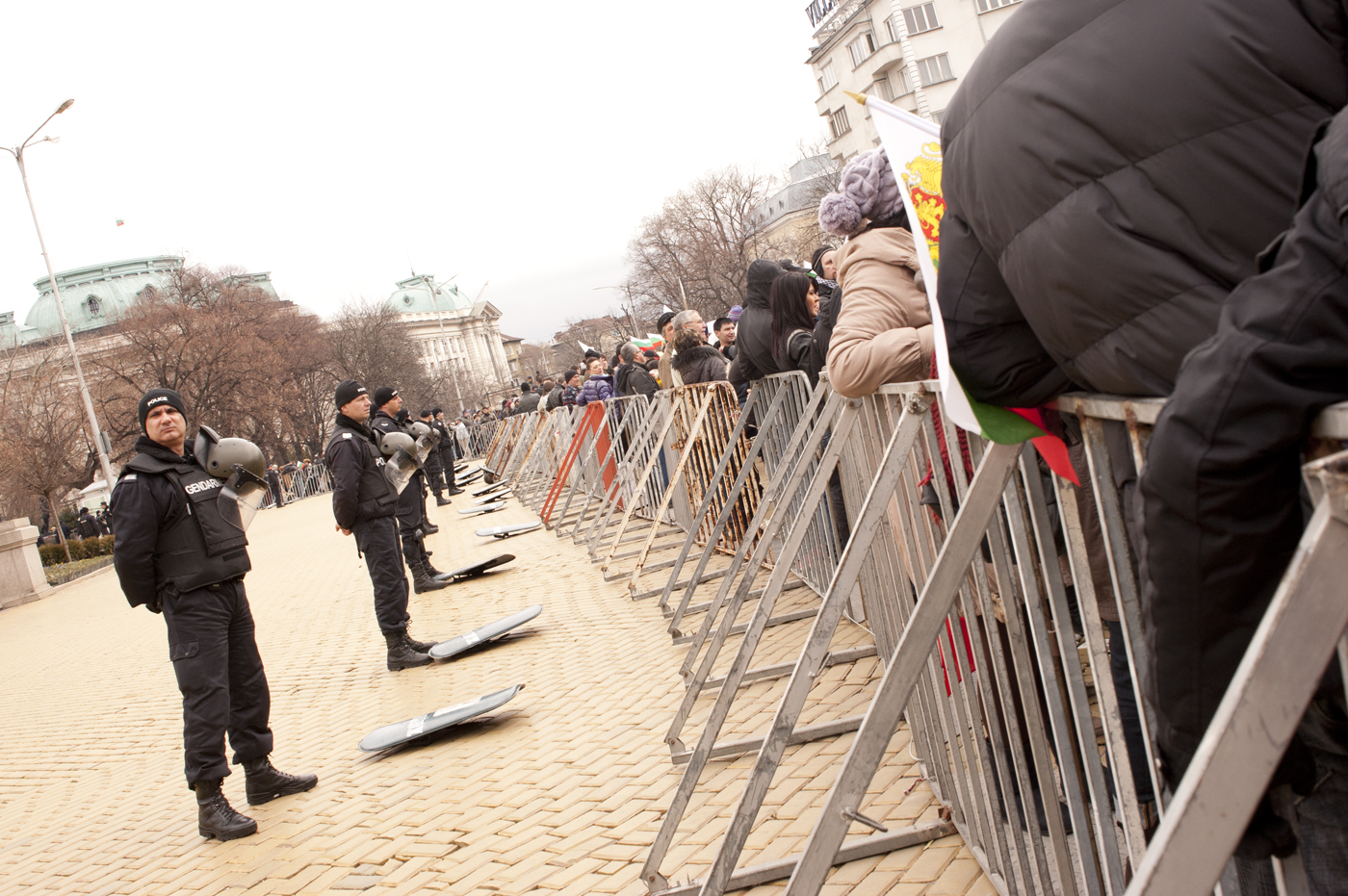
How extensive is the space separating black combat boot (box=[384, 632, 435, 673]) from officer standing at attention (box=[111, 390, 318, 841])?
2250mm

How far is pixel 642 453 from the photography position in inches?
496

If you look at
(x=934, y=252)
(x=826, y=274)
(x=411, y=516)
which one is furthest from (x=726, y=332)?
(x=934, y=252)

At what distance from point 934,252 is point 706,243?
5932 centimetres

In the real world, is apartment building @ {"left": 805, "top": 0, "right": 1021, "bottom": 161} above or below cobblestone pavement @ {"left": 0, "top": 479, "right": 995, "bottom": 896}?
above

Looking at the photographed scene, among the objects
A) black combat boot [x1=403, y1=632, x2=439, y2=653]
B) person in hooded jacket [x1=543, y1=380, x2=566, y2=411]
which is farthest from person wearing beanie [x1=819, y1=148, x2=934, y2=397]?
person in hooded jacket [x1=543, y1=380, x2=566, y2=411]

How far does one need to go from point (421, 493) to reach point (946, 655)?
33.4 feet

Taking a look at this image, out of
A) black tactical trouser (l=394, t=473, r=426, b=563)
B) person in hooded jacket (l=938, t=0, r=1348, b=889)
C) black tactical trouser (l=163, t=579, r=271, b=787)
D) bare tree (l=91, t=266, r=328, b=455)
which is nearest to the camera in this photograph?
person in hooded jacket (l=938, t=0, r=1348, b=889)

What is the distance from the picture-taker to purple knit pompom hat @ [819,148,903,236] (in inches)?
137

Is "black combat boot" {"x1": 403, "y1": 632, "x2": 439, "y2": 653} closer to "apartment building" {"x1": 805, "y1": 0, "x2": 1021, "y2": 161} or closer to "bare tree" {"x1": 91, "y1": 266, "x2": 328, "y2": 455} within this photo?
"bare tree" {"x1": 91, "y1": 266, "x2": 328, "y2": 455}

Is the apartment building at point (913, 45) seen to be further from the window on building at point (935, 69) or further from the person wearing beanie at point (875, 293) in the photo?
the person wearing beanie at point (875, 293)

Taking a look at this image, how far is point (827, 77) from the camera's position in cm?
7062

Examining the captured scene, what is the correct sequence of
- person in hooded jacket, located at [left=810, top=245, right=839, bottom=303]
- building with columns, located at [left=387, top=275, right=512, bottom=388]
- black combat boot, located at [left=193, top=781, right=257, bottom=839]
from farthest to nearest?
building with columns, located at [left=387, top=275, right=512, bottom=388] < person in hooded jacket, located at [left=810, top=245, right=839, bottom=303] < black combat boot, located at [left=193, top=781, right=257, bottom=839]

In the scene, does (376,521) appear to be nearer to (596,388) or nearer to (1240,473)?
(596,388)

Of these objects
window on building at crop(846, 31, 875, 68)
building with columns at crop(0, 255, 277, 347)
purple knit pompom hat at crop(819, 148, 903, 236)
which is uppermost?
building with columns at crop(0, 255, 277, 347)
